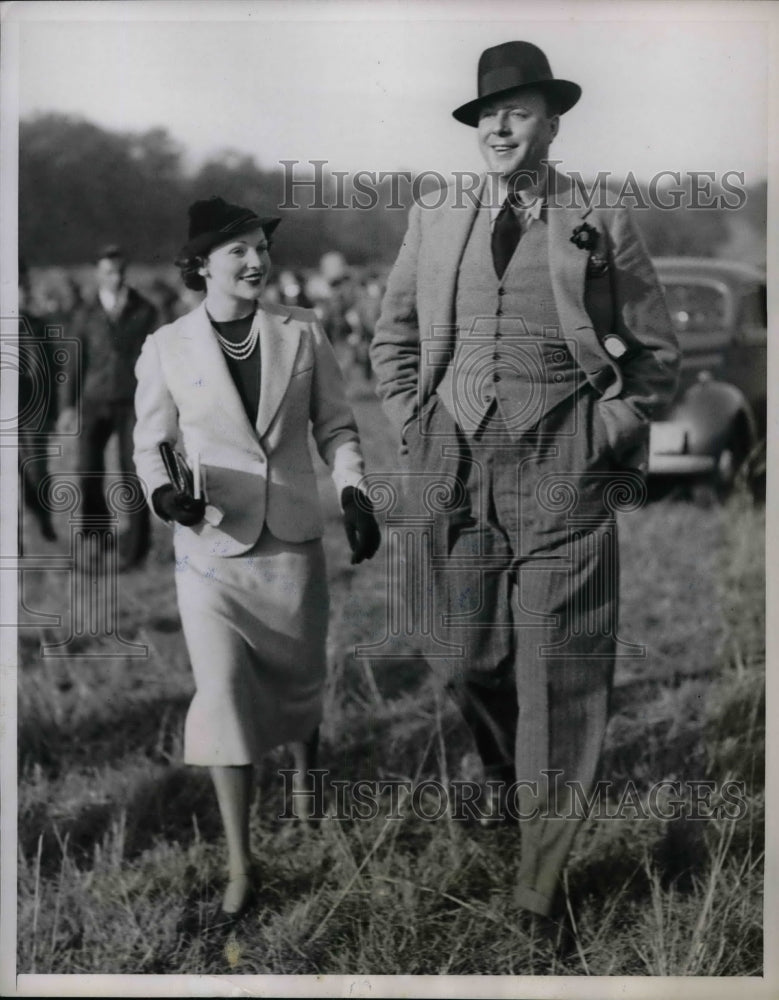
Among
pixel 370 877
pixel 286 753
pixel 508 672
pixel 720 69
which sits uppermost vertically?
pixel 720 69

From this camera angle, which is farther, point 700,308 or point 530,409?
point 700,308

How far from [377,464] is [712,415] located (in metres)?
1.09

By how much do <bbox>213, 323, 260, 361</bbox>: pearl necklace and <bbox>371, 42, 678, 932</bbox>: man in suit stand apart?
39 centimetres

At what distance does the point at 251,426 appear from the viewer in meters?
3.97

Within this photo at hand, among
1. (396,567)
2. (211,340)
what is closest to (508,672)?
(396,567)

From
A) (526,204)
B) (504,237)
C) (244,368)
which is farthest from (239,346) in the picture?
(526,204)

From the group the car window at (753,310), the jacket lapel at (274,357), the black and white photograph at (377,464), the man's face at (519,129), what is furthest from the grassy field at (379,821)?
the man's face at (519,129)

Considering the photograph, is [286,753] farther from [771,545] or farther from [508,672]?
[771,545]

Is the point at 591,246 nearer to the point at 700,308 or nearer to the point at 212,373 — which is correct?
the point at 700,308

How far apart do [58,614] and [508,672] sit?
1433mm

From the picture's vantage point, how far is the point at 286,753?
13.5 feet

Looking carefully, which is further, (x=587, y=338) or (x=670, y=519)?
(x=670, y=519)

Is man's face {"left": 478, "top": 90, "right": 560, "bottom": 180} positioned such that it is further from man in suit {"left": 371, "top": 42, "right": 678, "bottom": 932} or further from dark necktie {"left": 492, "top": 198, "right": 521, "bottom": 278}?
dark necktie {"left": 492, "top": 198, "right": 521, "bottom": 278}

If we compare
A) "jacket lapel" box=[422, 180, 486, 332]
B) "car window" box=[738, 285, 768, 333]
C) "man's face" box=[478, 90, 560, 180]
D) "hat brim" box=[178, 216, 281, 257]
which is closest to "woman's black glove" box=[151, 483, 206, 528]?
"hat brim" box=[178, 216, 281, 257]
